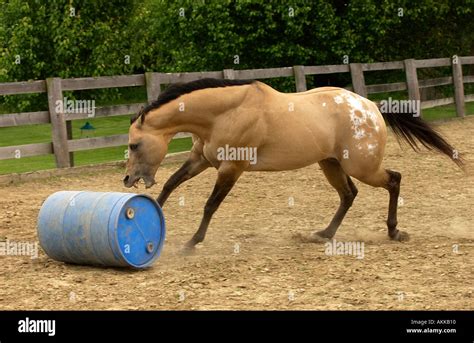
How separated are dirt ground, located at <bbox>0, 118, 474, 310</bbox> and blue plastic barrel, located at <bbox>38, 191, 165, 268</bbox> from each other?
14 centimetres

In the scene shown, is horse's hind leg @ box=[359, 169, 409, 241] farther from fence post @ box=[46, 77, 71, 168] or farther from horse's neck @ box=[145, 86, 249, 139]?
fence post @ box=[46, 77, 71, 168]

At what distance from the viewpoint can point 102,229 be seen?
258 inches

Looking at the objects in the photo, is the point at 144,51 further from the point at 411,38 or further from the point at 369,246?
the point at 369,246

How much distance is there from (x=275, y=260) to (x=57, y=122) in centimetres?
620

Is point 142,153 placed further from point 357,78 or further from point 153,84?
point 357,78

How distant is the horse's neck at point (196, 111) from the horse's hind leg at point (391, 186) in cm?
151

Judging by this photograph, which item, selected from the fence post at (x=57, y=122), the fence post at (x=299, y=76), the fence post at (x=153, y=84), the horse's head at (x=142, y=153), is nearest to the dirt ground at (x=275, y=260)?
the horse's head at (x=142, y=153)

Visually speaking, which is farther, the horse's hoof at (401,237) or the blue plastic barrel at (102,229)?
the horse's hoof at (401,237)

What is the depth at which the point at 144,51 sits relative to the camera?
18.2 metres

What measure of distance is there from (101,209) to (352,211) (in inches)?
155

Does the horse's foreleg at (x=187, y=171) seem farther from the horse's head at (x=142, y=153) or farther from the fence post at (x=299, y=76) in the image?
the fence post at (x=299, y=76)

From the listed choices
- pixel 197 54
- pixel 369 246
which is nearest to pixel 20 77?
pixel 197 54

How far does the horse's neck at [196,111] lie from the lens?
7.52 m

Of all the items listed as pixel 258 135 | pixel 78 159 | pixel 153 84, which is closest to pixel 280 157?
pixel 258 135
